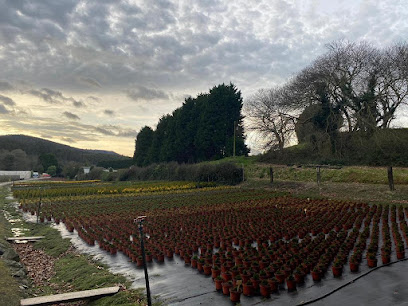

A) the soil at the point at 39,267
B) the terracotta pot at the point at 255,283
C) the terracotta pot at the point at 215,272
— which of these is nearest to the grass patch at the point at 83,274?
the soil at the point at 39,267

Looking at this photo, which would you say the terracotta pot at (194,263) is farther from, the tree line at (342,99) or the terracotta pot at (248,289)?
the tree line at (342,99)

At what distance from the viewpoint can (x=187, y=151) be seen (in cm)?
5925

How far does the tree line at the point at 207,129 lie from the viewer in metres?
54.5

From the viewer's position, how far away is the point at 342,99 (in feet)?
116

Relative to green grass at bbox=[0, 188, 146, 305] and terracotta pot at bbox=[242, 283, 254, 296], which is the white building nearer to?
green grass at bbox=[0, 188, 146, 305]

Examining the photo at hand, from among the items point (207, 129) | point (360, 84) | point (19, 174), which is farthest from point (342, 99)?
point (19, 174)

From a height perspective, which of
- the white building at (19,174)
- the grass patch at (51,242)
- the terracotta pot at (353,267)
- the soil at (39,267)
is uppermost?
the white building at (19,174)

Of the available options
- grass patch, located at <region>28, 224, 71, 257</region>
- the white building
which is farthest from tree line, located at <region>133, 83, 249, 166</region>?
the white building

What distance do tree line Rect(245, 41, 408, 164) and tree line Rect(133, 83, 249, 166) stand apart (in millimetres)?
14806

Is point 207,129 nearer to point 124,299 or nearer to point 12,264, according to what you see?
point 12,264

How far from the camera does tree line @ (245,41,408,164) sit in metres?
32.8

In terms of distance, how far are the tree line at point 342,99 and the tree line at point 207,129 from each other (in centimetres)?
1481

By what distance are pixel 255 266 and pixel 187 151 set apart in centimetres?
5138

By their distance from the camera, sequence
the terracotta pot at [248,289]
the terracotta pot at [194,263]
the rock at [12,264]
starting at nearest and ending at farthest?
1. the terracotta pot at [248,289]
2. the terracotta pot at [194,263]
3. the rock at [12,264]
